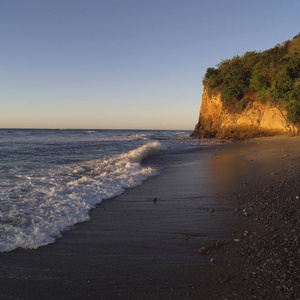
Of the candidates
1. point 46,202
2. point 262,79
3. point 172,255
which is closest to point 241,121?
point 262,79

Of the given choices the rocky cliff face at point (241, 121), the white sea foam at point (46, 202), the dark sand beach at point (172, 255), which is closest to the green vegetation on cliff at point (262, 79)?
the rocky cliff face at point (241, 121)

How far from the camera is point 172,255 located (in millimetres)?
3020

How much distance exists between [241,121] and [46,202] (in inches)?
1168

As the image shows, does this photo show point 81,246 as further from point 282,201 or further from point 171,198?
point 282,201

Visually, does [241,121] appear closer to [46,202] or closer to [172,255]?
[46,202]

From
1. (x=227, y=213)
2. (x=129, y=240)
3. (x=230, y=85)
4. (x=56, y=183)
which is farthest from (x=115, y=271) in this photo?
(x=230, y=85)

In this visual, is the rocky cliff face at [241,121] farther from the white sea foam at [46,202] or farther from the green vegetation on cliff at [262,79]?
the white sea foam at [46,202]

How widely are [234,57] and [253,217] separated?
113 feet

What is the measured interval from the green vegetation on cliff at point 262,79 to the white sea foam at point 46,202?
1854cm

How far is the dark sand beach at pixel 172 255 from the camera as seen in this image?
2332 millimetres

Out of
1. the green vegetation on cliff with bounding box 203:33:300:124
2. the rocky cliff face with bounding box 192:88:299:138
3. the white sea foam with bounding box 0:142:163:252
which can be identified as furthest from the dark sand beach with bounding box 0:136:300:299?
the rocky cliff face with bounding box 192:88:299:138

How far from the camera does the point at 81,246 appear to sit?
10.8ft

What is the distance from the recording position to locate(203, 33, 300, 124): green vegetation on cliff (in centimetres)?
2058

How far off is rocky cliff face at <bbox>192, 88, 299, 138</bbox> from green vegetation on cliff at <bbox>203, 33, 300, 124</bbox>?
1.01 m
